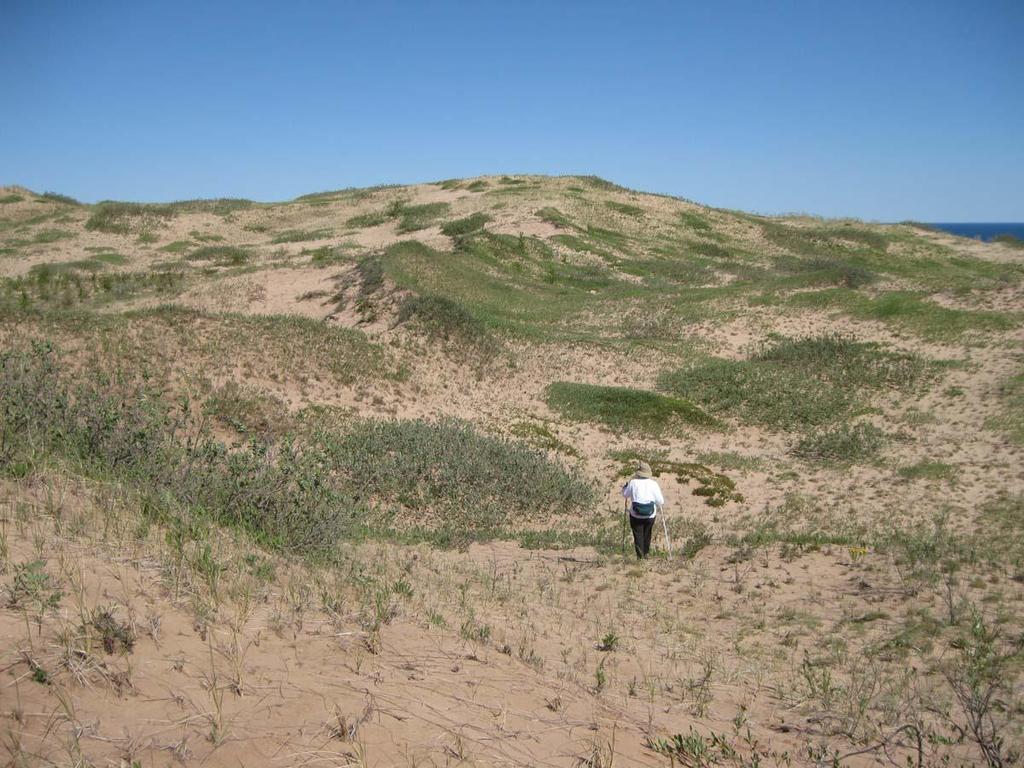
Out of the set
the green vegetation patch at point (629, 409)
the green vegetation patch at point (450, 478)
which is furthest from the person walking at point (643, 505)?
the green vegetation patch at point (629, 409)

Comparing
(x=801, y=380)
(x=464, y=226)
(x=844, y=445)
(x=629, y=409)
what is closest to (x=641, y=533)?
(x=844, y=445)

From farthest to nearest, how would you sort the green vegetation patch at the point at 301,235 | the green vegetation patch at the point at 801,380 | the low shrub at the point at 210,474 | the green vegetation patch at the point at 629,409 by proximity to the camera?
the green vegetation patch at the point at 301,235, the green vegetation patch at the point at 801,380, the green vegetation patch at the point at 629,409, the low shrub at the point at 210,474

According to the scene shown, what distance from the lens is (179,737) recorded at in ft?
10.9

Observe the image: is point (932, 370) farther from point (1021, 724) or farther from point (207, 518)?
point (207, 518)

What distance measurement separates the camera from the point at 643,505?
30.7 ft

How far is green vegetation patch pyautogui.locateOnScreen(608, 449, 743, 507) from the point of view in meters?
13.4

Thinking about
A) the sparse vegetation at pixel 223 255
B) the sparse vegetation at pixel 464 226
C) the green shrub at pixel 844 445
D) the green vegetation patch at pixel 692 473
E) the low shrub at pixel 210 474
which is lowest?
the green vegetation patch at pixel 692 473

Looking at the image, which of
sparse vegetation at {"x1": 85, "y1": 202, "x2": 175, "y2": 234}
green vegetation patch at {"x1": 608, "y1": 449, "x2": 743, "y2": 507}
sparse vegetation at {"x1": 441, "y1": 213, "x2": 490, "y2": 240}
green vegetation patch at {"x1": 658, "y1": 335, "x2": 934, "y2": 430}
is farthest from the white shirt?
sparse vegetation at {"x1": 85, "y1": 202, "x2": 175, "y2": 234}

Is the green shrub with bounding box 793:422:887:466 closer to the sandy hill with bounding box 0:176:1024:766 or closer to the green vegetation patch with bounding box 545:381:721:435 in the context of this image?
the sandy hill with bounding box 0:176:1024:766

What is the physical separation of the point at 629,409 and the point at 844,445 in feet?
17.1

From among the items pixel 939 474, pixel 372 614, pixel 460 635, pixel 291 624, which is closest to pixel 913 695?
pixel 460 635

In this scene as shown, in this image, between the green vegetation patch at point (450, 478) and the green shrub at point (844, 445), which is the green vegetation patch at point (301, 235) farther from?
the green shrub at point (844, 445)

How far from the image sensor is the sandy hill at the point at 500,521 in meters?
3.92

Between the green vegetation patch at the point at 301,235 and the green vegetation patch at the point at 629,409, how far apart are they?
2784 cm
